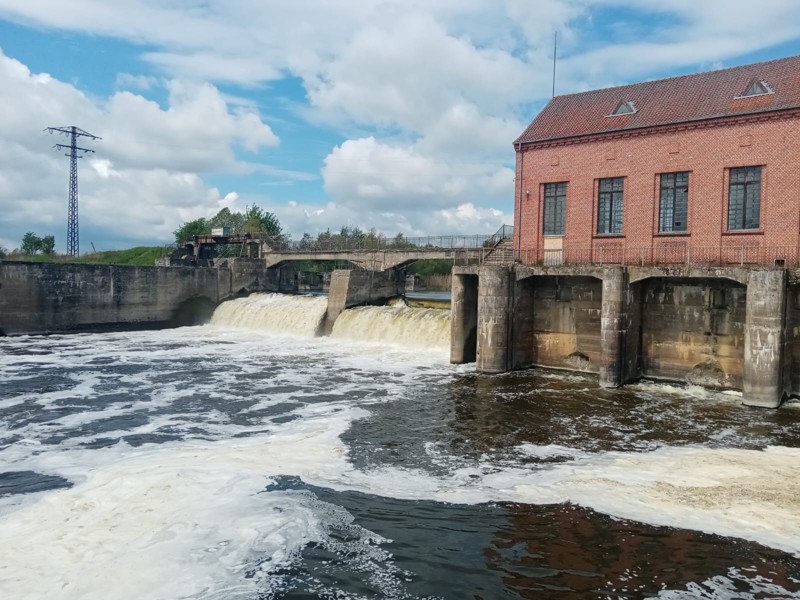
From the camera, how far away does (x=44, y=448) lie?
13914 millimetres

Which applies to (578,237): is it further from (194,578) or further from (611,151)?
(194,578)

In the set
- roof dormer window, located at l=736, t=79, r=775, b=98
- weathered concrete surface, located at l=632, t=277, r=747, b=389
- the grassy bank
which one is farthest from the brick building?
the grassy bank

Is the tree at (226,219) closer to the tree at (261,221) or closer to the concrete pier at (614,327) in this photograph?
the tree at (261,221)

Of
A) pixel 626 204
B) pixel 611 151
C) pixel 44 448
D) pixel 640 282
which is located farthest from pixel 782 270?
pixel 44 448

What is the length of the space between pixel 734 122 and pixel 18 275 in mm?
36780

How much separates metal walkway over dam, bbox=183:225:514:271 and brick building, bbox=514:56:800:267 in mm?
3164

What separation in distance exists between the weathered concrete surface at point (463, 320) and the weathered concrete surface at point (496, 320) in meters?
2.06

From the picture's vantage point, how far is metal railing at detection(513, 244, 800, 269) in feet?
66.0

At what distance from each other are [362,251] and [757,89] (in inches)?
990

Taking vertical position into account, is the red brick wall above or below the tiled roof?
below

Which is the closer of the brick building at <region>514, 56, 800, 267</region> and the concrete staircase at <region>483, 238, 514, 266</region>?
the brick building at <region>514, 56, 800, 267</region>

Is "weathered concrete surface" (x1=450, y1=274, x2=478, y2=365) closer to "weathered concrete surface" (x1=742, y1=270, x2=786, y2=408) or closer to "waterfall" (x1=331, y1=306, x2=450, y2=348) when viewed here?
"waterfall" (x1=331, y1=306, x2=450, y2=348)

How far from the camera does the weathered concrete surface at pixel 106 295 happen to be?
36.2 meters

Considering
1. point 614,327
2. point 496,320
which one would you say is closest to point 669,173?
point 614,327
